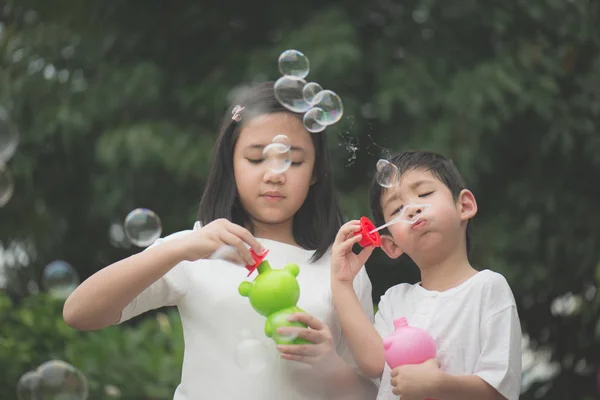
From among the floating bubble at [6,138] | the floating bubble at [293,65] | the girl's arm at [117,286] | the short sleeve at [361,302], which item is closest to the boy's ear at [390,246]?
the short sleeve at [361,302]

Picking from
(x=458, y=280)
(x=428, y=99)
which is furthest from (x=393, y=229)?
(x=428, y=99)

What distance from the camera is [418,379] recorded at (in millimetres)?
1982

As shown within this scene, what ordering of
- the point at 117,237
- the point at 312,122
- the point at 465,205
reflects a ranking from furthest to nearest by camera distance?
the point at 117,237, the point at 312,122, the point at 465,205

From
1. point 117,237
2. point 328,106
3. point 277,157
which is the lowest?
point 117,237

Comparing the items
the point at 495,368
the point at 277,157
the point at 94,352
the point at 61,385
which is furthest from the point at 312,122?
the point at 94,352

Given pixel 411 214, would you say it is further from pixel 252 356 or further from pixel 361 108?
pixel 361 108

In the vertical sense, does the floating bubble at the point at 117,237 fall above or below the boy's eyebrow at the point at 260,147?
below

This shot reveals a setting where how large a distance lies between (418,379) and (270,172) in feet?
1.92

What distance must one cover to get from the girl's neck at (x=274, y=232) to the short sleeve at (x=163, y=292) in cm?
24

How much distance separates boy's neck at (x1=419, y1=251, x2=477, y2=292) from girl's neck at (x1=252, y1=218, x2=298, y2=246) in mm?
368

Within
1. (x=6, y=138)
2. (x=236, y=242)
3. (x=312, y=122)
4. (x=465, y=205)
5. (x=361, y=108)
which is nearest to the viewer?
(x=236, y=242)

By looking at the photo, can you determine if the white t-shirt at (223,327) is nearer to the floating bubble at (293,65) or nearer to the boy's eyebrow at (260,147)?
the boy's eyebrow at (260,147)

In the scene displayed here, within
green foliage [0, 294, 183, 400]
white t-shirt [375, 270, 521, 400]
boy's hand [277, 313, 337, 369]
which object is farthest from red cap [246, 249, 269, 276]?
green foliage [0, 294, 183, 400]

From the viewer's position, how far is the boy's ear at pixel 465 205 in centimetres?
222
